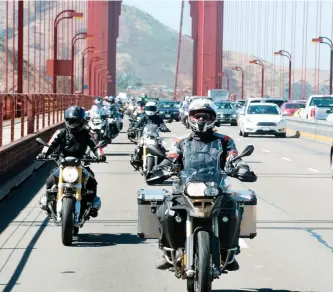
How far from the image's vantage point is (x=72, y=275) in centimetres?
915

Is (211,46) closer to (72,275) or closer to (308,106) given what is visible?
(308,106)

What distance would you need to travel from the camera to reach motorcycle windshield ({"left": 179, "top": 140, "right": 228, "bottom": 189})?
737cm

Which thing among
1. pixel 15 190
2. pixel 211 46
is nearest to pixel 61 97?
pixel 15 190

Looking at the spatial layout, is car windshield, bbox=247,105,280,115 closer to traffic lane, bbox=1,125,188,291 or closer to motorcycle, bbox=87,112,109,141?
motorcycle, bbox=87,112,109,141

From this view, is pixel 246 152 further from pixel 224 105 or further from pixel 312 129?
pixel 224 105

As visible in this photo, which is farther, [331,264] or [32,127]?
[32,127]

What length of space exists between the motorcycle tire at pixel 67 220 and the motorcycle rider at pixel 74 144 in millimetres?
492

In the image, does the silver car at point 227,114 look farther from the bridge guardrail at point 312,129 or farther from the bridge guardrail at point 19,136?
the bridge guardrail at point 19,136

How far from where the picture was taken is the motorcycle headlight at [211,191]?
23.5 feet

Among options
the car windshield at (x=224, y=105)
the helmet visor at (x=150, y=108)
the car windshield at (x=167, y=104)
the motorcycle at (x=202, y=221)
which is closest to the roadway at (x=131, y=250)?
the motorcycle at (x=202, y=221)

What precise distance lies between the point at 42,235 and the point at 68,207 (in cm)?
116

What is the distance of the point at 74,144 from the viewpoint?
11.8 m

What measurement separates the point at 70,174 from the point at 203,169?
390 centimetres

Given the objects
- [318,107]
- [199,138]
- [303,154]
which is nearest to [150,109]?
[199,138]
